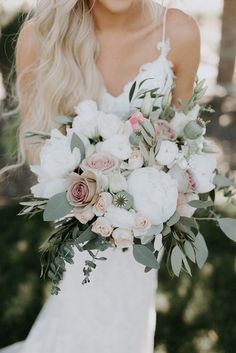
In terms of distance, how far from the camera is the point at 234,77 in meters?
7.24

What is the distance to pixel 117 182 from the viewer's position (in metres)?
1.99

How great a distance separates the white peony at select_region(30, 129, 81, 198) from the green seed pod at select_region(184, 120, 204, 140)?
37 cm

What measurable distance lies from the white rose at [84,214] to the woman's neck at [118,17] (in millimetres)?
838

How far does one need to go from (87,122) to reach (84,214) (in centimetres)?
33

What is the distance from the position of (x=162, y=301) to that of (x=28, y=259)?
0.86 m

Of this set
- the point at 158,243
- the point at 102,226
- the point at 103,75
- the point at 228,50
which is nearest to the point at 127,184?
the point at 102,226

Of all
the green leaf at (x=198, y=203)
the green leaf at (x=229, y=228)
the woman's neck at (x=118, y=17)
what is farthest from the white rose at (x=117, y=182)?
the woman's neck at (x=118, y=17)

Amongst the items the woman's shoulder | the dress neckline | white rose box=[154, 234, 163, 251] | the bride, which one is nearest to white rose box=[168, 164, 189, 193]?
white rose box=[154, 234, 163, 251]

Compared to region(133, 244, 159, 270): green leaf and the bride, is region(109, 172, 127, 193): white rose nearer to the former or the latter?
region(133, 244, 159, 270): green leaf

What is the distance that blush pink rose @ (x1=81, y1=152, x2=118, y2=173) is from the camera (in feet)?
6.58

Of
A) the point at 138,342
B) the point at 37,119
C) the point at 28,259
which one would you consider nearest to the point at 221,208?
the point at 28,259

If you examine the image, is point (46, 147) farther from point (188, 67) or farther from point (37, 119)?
point (188, 67)

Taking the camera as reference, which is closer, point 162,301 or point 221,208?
point 162,301

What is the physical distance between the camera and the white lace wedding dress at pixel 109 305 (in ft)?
8.29
